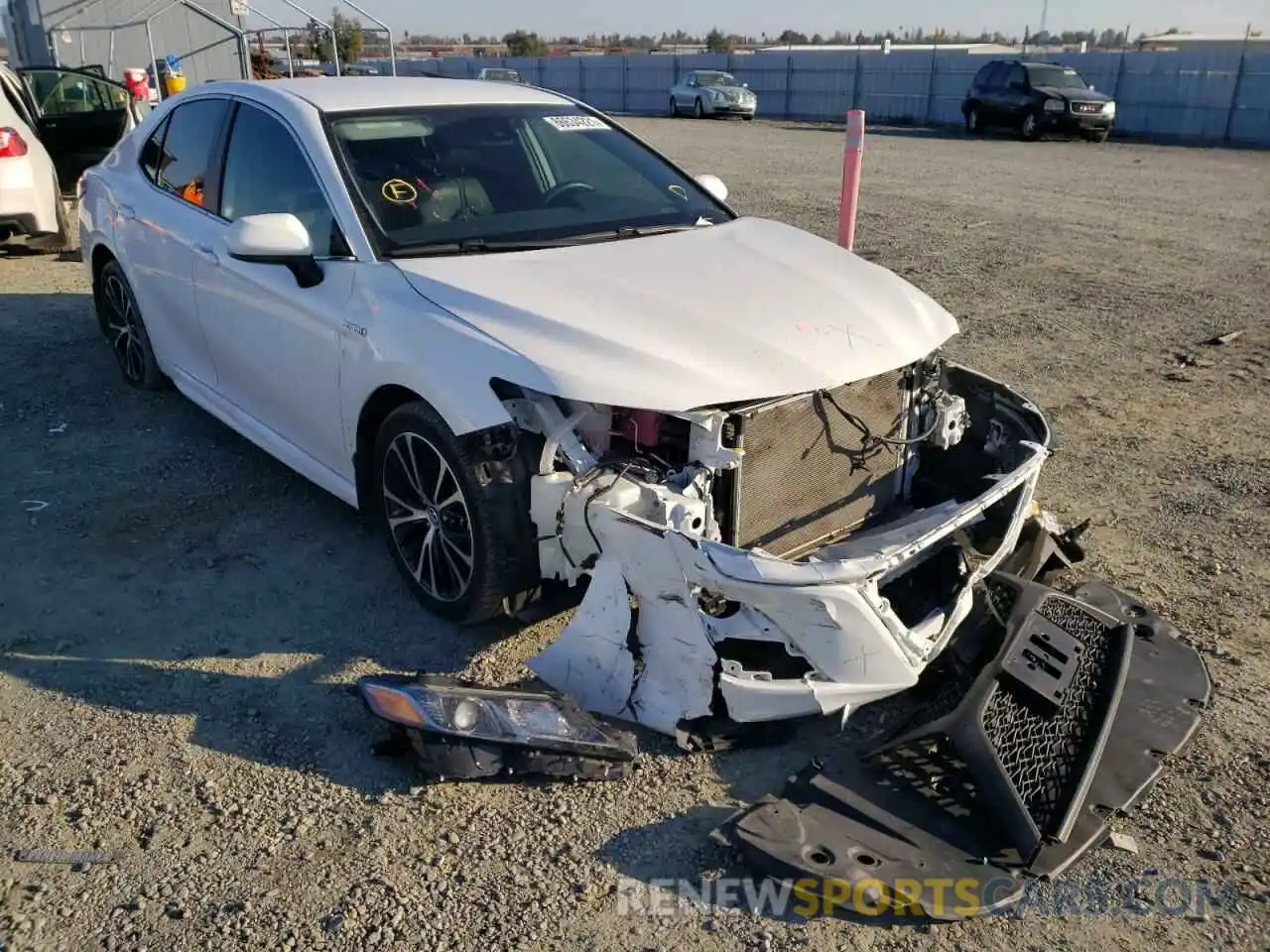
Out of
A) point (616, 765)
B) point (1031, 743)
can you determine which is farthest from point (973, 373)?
point (616, 765)

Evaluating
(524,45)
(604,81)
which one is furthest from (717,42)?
(604,81)

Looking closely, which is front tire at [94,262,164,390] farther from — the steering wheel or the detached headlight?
the detached headlight

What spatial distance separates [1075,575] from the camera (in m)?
4.16

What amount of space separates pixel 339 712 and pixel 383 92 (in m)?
2.64

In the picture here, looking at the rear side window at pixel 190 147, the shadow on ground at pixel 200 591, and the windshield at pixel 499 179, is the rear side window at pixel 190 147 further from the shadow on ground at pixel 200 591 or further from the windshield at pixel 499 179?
the shadow on ground at pixel 200 591

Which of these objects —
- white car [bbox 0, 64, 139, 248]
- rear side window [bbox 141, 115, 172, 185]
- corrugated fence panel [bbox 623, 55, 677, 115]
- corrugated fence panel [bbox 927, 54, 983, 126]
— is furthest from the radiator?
corrugated fence panel [bbox 623, 55, 677, 115]

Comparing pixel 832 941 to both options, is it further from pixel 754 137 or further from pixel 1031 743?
pixel 754 137

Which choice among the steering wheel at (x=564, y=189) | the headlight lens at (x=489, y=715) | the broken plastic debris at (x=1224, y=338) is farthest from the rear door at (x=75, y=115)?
the broken plastic debris at (x=1224, y=338)

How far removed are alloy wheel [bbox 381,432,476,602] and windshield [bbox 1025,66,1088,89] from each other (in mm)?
23441

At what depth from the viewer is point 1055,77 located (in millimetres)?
23750

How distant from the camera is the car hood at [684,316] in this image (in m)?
3.11

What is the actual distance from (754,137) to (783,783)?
23.2m

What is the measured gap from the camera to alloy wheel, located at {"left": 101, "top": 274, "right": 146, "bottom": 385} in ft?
19.1

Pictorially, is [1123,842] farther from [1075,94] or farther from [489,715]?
[1075,94]
